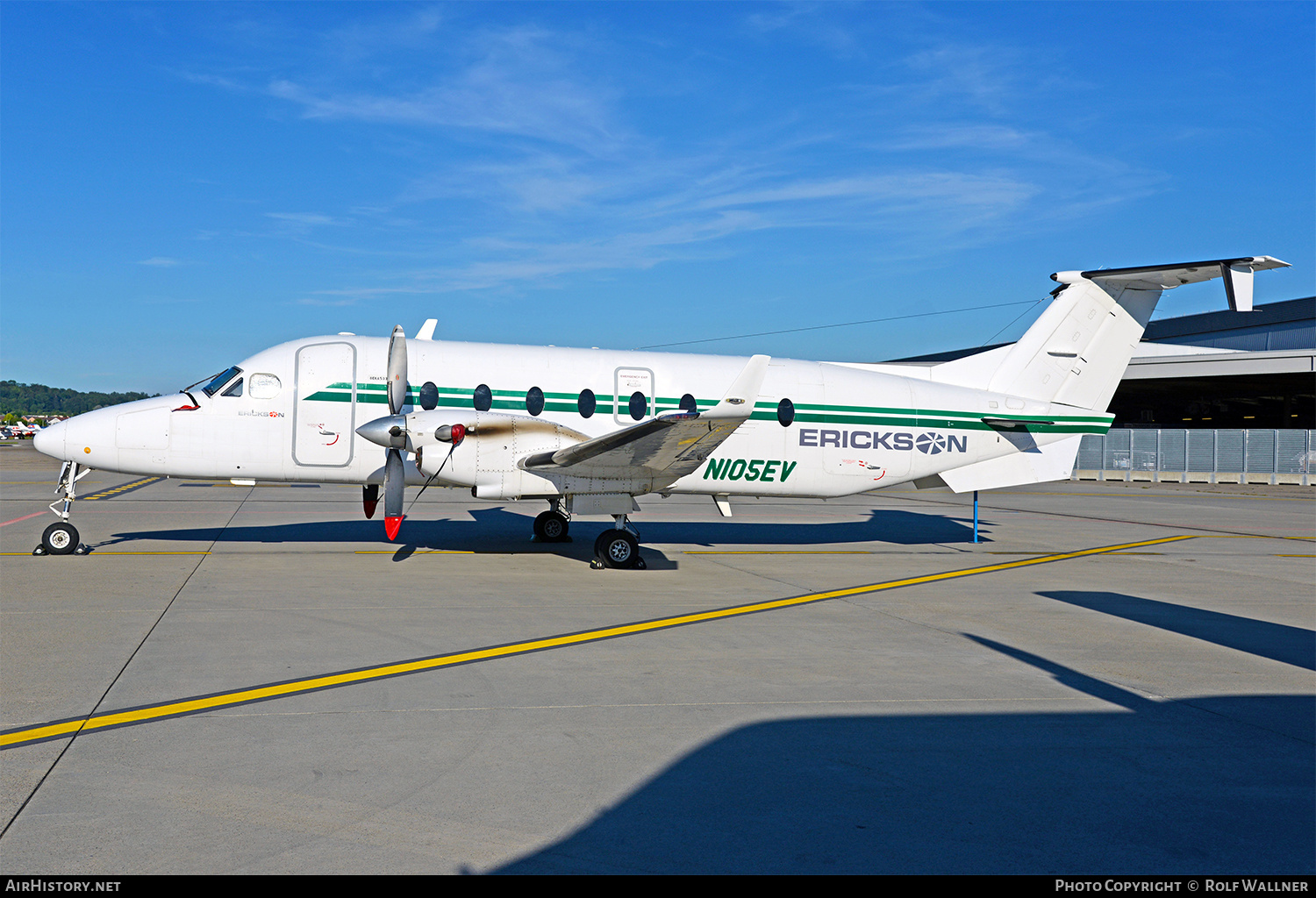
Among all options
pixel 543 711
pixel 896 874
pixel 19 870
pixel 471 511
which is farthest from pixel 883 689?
pixel 471 511

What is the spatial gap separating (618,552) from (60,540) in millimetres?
8315

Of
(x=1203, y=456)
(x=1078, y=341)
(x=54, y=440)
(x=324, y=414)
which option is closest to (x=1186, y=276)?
(x=1078, y=341)

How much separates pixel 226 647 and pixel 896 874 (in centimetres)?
635

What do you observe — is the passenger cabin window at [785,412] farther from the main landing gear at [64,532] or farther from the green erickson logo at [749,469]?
the main landing gear at [64,532]

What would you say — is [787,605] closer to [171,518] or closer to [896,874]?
[896,874]

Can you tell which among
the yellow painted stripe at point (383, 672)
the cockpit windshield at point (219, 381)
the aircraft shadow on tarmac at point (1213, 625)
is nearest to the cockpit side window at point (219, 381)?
the cockpit windshield at point (219, 381)

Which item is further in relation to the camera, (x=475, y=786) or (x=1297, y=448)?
(x=1297, y=448)

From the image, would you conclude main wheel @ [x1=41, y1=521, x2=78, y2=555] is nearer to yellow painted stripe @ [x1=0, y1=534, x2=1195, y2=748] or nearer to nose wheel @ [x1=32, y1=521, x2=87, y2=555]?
nose wheel @ [x1=32, y1=521, x2=87, y2=555]

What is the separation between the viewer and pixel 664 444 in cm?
1266

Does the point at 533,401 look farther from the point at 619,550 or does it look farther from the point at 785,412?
the point at 785,412

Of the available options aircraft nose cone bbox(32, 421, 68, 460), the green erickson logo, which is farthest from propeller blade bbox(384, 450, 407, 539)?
aircraft nose cone bbox(32, 421, 68, 460)

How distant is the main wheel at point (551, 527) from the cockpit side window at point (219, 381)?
18.4 feet

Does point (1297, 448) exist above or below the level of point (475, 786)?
above

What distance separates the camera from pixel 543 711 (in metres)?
6.48
